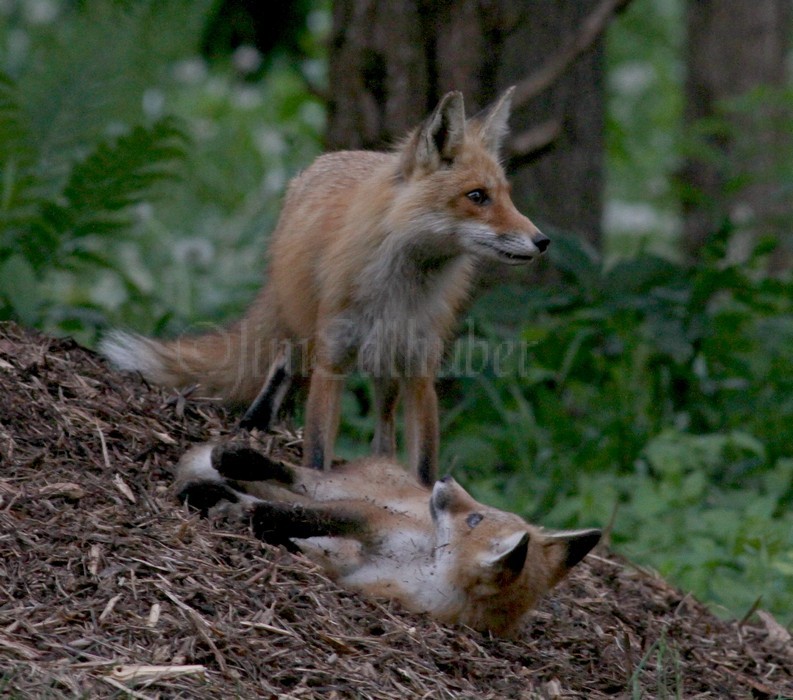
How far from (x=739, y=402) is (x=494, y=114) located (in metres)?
3.74

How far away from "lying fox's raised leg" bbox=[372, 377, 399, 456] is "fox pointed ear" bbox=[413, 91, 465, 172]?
3.94 feet

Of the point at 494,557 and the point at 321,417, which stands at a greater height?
the point at 321,417

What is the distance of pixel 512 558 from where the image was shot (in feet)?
13.7

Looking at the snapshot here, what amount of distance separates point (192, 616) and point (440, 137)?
2.75m

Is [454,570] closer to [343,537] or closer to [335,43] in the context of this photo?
[343,537]

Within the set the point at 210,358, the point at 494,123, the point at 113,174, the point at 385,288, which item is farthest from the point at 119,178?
the point at 494,123

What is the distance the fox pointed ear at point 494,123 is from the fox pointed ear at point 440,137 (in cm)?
23

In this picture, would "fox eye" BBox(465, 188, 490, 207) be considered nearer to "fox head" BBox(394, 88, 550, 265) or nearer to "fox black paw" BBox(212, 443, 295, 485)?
"fox head" BBox(394, 88, 550, 265)

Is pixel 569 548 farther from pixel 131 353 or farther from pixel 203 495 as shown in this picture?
pixel 131 353

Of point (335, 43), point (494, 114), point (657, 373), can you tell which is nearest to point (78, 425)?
point (494, 114)

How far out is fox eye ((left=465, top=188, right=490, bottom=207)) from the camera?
545cm

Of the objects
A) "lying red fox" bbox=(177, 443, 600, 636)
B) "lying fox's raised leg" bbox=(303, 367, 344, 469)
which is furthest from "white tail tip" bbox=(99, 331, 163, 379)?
"lying red fox" bbox=(177, 443, 600, 636)

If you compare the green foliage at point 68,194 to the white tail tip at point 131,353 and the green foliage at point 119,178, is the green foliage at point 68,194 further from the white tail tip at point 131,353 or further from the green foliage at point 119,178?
the white tail tip at point 131,353

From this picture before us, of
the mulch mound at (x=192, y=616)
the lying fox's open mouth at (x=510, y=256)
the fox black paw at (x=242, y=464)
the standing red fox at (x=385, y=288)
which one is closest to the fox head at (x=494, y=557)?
the mulch mound at (x=192, y=616)
